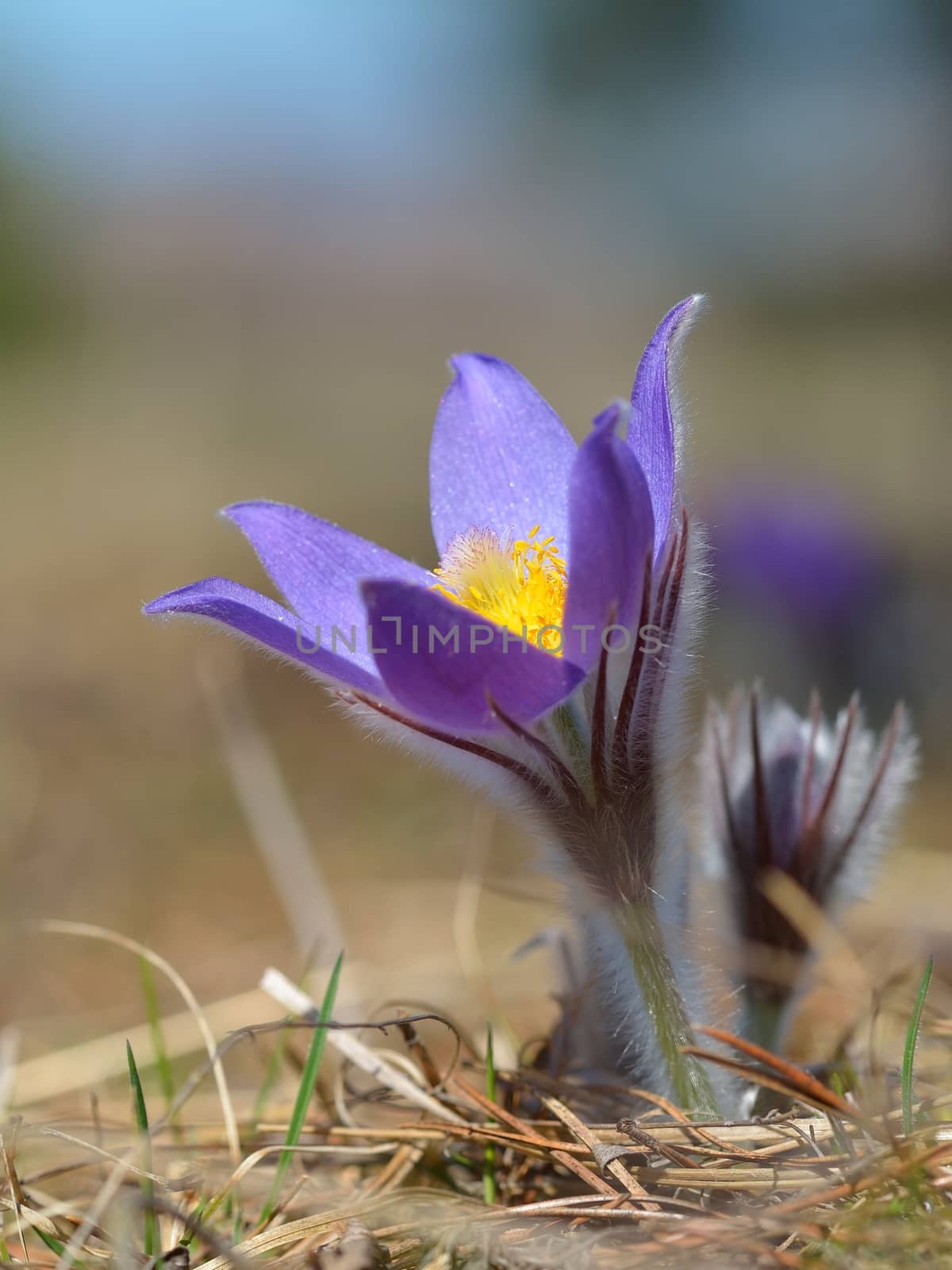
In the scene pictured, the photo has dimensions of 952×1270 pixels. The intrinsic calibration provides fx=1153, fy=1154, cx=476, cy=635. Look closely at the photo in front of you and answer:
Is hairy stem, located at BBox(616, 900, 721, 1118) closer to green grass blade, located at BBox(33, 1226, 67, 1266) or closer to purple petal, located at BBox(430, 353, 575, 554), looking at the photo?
purple petal, located at BBox(430, 353, 575, 554)

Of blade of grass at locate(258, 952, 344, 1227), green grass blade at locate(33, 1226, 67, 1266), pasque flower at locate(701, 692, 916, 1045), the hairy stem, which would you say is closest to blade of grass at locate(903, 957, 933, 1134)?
the hairy stem

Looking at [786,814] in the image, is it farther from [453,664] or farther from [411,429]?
[411,429]

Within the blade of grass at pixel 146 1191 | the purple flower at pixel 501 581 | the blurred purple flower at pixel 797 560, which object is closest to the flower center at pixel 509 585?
the purple flower at pixel 501 581

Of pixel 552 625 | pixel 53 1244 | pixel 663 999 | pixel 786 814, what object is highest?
pixel 552 625

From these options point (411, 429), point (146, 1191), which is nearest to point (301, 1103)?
point (146, 1191)

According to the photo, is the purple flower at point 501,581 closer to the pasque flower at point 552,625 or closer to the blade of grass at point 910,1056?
the pasque flower at point 552,625
